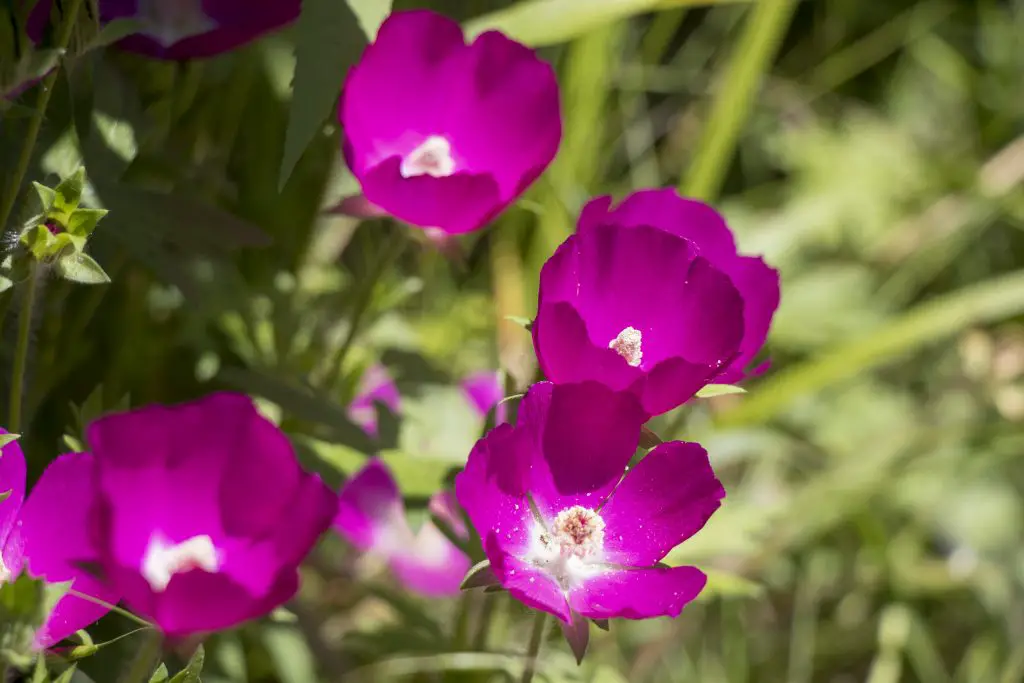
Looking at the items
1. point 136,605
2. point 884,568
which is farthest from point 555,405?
point 884,568

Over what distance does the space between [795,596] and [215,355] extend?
95 cm

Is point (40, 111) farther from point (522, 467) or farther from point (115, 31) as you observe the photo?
point (522, 467)

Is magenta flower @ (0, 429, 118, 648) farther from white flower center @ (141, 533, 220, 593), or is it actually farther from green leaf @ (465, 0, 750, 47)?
green leaf @ (465, 0, 750, 47)

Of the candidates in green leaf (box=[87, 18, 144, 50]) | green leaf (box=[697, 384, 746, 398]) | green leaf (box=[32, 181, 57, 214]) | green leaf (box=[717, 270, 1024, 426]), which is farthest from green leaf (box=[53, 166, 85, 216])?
green leaf (box=[717, 270, 1024, 426])

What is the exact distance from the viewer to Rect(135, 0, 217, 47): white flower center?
94 cm

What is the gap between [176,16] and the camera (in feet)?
3.15

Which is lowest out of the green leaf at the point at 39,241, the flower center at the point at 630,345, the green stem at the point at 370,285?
the green stem at the point at 370,285

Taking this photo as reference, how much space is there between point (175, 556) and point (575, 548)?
0.82ft

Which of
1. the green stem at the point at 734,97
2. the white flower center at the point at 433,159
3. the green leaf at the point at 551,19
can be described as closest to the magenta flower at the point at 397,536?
the white flower center at the point at 433,159

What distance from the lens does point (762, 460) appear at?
1747 mm

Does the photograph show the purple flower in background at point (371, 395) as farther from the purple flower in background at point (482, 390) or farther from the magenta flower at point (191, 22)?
the magenta flower at point (191, 22)

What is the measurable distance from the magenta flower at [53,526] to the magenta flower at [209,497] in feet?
0.11

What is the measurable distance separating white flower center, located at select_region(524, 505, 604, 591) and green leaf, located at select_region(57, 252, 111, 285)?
32 centimetres

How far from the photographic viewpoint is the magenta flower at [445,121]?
30.0 inches
